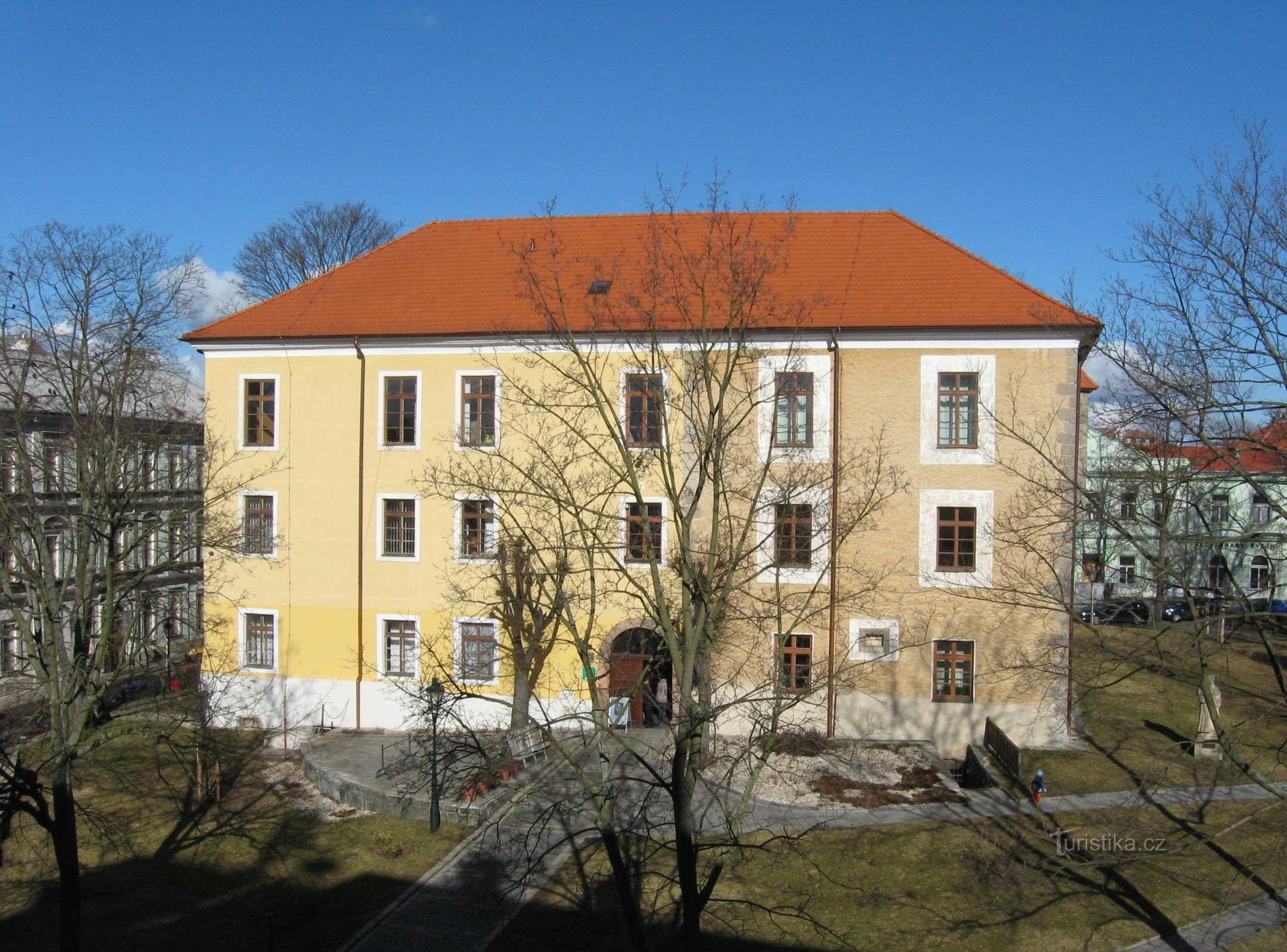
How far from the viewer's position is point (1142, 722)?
20469 millimetres

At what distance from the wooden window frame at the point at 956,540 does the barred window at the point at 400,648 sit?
10559 mm

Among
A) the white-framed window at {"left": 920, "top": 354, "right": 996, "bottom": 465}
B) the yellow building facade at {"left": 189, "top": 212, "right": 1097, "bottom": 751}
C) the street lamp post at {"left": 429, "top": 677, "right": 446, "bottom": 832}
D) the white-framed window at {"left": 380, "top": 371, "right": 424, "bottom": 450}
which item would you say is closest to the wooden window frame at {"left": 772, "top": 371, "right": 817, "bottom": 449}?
the yellow building facade at {"left": 189, "top": 212, "right": 1097, "bottom": 751}

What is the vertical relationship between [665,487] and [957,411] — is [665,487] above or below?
below

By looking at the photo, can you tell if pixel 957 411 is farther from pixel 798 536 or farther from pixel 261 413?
pixel 261 413

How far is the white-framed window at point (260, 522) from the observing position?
67.6 ft

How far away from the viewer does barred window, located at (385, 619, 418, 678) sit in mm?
20125

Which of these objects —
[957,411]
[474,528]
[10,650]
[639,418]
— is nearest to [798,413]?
[957,411]

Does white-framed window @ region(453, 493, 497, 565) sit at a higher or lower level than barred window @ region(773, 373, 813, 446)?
lower

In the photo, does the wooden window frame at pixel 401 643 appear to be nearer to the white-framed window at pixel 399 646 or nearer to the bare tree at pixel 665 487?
the white-framed window at pixel 399 646

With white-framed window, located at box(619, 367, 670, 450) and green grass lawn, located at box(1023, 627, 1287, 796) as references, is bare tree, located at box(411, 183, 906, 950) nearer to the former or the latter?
white-framed window, located at box(619, 367, 670, 450)

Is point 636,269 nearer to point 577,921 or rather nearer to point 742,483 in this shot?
point 742,483

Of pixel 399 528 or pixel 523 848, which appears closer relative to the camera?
pixel 523 848

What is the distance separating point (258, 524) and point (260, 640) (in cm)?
248

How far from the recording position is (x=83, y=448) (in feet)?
46.3
